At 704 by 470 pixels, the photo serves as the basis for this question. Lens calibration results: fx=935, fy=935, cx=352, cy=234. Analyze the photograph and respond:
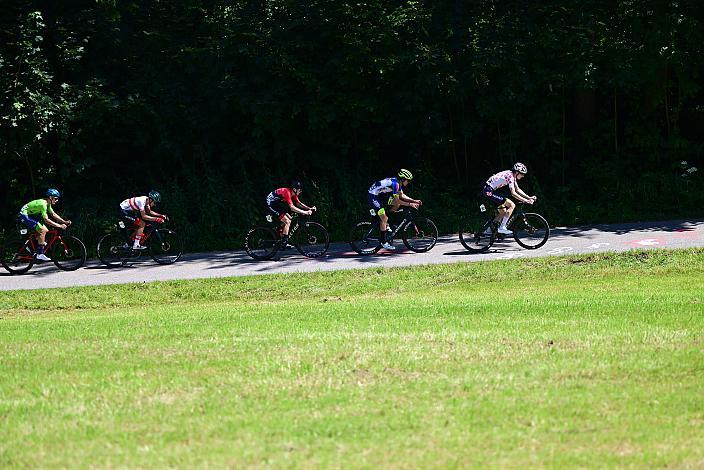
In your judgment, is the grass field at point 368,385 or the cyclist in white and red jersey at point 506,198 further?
the cyclist in white and red jersey at point 506,198

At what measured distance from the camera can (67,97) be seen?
22.2 meters

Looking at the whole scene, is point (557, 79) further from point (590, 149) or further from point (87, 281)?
point (87, 281)

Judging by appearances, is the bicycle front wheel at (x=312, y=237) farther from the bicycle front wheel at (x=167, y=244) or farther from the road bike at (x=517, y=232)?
the road bike at (x=517, y=232)

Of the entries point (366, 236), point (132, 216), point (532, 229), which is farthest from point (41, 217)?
Result: point (532, 229)

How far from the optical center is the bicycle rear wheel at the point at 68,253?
1847cm

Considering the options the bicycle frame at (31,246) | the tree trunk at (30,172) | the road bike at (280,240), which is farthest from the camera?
the tree trunk at (30,172)

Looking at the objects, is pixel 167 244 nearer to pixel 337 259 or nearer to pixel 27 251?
pixel 27 251

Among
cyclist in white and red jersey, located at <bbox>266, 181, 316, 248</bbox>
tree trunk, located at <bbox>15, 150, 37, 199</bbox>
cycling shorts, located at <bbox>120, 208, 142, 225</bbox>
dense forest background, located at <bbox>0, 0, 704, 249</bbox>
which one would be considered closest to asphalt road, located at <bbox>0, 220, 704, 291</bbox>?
cyclist in white and red jersey, located at <bbox>266, 181, 316, 248</bbox>

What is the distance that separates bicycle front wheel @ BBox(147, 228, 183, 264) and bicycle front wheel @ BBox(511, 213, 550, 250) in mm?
6779

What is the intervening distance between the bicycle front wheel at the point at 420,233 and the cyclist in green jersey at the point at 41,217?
668cm

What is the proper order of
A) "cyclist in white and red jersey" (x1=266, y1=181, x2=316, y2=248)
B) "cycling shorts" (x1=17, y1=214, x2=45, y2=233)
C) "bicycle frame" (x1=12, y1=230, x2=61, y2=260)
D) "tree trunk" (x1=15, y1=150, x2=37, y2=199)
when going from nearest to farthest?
"cycling shorts" (x1=17, y1=214, x2=45, y2=233) → "bicycle frame" (x1=12, y1=230, x2=61, y2=260) → "cyclist in white and red jersey" (x1=266, y1=181, x2=316, y2=248) → "tree trunk" (x1=15, y1=150, x2=37, y2=199)

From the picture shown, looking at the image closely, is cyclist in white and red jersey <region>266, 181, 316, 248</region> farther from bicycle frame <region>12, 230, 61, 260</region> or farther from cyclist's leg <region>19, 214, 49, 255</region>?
cyclist's leg <region>19, 214, 49, 255</region>

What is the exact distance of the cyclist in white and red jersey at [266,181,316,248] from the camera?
60.5 ft

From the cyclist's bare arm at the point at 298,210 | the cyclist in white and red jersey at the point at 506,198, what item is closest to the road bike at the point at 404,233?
the cyclist's bare arm at the point at 298,210
